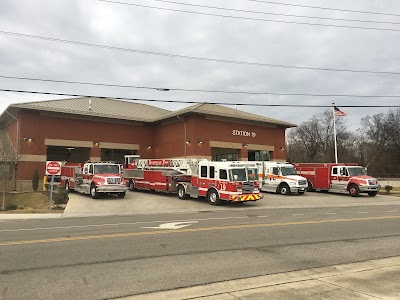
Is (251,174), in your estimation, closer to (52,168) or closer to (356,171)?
(52,168)

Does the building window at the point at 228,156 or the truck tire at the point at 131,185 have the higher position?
the building window at the point at 228,156

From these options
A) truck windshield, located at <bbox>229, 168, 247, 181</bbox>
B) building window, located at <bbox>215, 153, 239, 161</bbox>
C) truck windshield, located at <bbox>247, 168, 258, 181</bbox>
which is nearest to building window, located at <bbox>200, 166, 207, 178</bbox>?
truck windshield, located at <bbox>229, 168, 247, 181</bbox>

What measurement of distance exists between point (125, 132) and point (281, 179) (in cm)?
1778

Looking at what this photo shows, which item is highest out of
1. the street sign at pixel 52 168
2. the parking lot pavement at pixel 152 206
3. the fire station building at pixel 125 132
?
the fire station building at pixel 125 132

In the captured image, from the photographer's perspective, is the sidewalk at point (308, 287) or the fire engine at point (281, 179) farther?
the fire engine at point (281, 179)

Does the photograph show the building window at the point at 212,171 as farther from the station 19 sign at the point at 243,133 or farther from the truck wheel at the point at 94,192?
the station 19 sign at the point at 243,133

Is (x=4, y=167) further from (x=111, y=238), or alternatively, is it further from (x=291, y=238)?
(x=291, y=238)

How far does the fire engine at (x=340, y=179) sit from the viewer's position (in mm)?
30375

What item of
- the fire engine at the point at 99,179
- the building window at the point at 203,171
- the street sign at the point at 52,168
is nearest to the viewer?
the street sign at the point at 52,168

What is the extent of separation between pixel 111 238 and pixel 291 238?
5.11 meters

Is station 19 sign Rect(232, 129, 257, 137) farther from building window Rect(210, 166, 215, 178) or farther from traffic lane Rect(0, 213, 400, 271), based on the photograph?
traffic lane Rect(0, 213, 400, 271)

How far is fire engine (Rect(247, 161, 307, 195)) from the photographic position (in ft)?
99.5

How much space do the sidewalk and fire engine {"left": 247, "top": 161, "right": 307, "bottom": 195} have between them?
22.8 m

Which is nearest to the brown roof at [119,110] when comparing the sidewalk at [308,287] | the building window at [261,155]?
the building window at [261,155]
